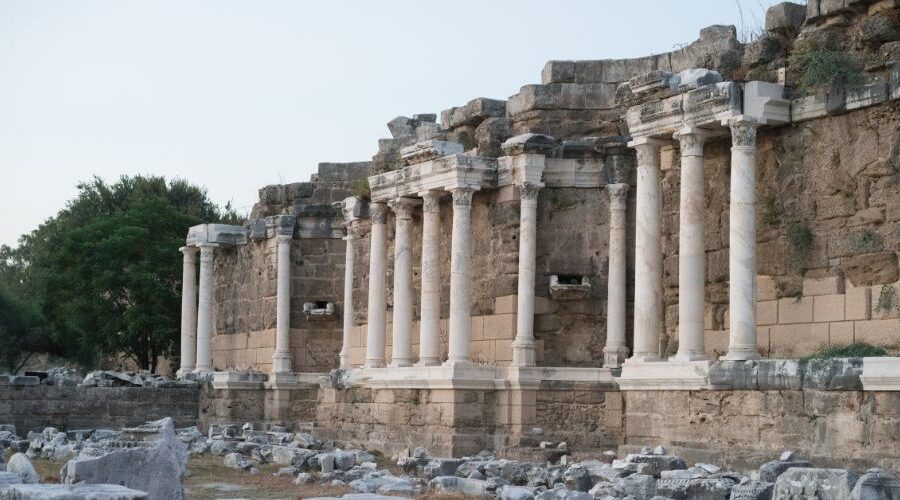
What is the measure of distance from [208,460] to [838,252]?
35.1 ft

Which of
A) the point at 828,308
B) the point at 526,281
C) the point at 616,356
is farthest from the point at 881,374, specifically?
the point at 526,281

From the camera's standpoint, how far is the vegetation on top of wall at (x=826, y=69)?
656 inches

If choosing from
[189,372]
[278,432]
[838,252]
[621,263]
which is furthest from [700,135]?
[189,372]

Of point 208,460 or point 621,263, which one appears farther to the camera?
point 208,460

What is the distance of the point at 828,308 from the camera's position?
55.1 feet

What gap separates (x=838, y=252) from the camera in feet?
54.9

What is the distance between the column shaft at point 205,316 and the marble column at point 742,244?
17.8 meters

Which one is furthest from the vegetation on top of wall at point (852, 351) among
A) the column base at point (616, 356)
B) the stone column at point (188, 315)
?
the stone column at point (188, 315)

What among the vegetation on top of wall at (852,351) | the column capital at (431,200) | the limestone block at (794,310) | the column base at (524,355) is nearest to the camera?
the vegetation on top of wall at (852,351)

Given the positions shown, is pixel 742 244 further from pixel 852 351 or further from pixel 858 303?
pixel 852 351

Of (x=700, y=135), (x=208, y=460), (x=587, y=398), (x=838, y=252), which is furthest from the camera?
(x=208, y=460)

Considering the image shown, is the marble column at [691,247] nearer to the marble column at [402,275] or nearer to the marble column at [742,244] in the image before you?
the marble column at [742,244]

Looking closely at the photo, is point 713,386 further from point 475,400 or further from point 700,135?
point 475,400

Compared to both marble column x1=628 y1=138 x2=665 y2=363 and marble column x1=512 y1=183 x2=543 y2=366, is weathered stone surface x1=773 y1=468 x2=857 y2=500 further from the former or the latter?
marble column x1=512 y1=183 x2=543 y2=366
